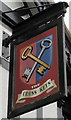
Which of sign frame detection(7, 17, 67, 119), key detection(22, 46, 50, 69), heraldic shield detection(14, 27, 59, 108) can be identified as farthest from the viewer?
key detection(22, 46, 50, 69)

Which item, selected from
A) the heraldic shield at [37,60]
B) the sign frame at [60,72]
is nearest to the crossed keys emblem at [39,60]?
the heraldic shield at [37,60]

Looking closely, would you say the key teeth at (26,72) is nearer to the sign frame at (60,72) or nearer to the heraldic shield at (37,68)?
the heraldic shield at (37,68)

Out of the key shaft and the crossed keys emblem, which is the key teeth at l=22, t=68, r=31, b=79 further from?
the key shaft

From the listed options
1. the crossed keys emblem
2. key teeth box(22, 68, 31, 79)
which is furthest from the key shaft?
key teeth box(22, 68, 31, 79)

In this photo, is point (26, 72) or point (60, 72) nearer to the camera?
point (60, 72)

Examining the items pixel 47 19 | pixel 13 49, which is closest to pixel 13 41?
pixel 13 49

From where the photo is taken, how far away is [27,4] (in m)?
3.52

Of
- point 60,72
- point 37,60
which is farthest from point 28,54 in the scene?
point 60,72

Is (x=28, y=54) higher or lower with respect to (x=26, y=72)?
higher

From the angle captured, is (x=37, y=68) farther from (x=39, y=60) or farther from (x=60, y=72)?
(x=60, y=72)

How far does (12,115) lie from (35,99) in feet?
0.79

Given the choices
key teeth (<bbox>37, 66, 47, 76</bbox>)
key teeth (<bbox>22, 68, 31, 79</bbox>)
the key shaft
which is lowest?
key teeth (<bbox>22, 68, 31, 79</bbox>)

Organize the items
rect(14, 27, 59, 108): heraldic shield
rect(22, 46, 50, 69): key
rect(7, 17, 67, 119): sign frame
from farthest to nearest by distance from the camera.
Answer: rect(22, 46, 50, 69): key
rect(14, 27, 59, 108): heraldic shield
rect(7, 17, 67, 119): sign frame

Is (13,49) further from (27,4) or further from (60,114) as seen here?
(60,114)
